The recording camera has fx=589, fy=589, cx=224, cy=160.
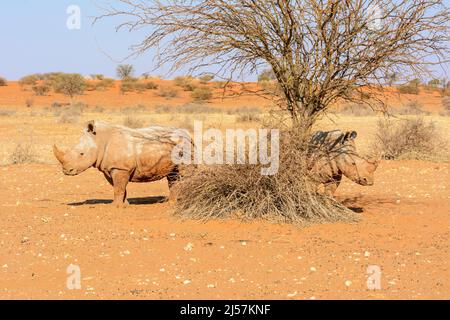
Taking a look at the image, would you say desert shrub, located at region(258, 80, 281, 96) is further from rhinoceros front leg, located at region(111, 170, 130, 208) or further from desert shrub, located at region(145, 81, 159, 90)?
desert shrub, located at region(145, 81, 159, 90)

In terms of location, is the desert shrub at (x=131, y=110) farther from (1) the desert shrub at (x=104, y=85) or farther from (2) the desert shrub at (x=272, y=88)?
(2) the desert shrub at (x=272, y=88)

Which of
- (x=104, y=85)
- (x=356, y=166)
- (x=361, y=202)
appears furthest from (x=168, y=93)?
(x=356, y=166)

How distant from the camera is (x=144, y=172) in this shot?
9133mm

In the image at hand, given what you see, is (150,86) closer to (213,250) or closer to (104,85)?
(104,85)

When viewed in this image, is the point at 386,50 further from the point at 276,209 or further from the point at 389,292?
the point at 389,292

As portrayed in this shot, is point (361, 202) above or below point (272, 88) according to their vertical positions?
below

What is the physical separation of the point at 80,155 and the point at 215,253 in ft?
10.4

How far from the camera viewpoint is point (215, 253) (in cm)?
676

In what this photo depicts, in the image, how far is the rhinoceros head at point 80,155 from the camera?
880 cm

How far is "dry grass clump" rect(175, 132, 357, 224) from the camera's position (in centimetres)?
803

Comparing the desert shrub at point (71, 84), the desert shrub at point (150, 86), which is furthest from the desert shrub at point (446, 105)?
the desert shrub at point (150, 86)

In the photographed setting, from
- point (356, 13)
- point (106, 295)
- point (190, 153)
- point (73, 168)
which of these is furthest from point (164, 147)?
point (106, 295)

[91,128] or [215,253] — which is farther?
[91,128]

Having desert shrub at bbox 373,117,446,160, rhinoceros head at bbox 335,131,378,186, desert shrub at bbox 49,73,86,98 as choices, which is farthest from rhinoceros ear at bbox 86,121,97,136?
desert shrub at bbox 49,73,86,98
